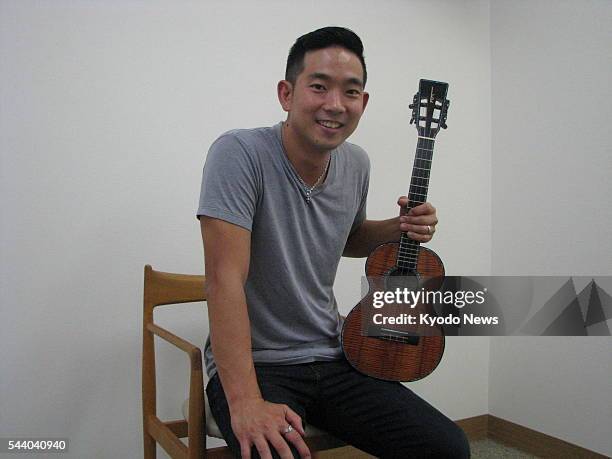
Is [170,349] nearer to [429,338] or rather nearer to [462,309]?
[429,338]

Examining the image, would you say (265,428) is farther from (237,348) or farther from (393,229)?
(393,229)

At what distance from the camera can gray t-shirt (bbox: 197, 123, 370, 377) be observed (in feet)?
3.82

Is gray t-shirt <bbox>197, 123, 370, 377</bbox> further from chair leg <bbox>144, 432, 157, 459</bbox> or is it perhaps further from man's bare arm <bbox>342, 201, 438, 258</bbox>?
chair leg <bbox>144, 432, 157, 459</bbox>

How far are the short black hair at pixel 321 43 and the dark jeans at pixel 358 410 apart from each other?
2.19 ft

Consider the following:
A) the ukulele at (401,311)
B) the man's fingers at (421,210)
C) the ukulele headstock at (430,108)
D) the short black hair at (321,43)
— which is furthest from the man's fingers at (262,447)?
the ukulele headstock at (430,108)

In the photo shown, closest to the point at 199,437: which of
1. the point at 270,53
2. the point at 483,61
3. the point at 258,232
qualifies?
the point at 258,232

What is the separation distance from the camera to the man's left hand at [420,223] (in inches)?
52.3

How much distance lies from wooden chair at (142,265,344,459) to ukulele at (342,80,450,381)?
0.71 ft

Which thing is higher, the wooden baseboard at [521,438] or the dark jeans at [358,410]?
the dark jeans at [358,410]

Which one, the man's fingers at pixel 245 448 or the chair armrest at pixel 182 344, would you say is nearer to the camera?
the man's fingers at pixel 245 448

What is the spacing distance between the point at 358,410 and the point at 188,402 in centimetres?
43

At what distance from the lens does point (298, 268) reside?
49.5 inches

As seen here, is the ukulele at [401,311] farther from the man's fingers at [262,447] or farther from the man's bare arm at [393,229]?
the man's fingers at [262,447]

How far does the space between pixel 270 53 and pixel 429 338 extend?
126cm
